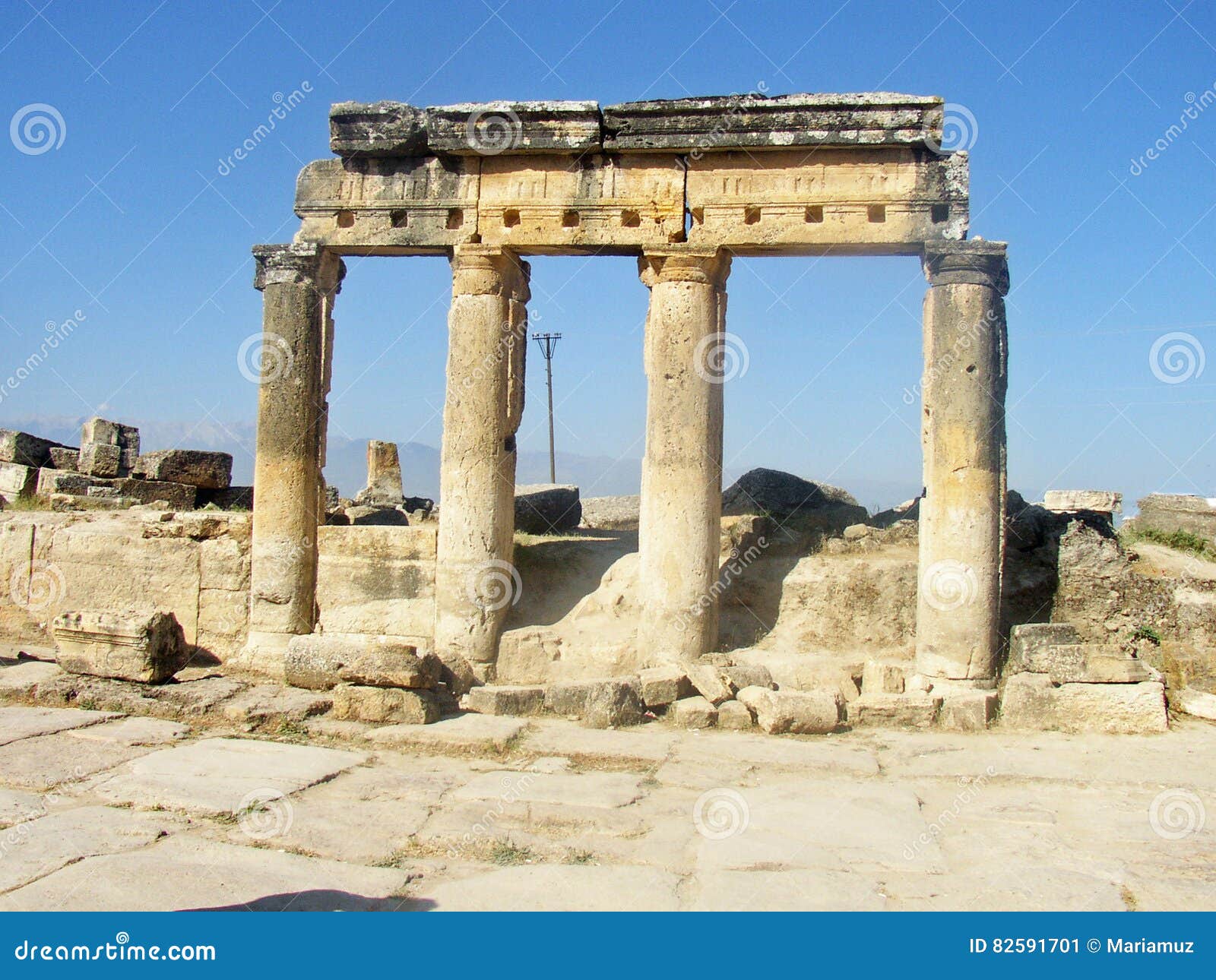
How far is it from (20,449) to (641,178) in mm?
11815

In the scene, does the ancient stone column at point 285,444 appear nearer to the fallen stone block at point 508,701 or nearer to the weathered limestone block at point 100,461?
the fallen stone block at point 508,701

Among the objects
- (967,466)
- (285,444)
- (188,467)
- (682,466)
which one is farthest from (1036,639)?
(188,467)

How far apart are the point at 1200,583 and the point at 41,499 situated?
1493cm

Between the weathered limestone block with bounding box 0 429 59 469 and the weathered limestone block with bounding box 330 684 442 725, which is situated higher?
the weathered limestone block with bounding box 0 429 59 469

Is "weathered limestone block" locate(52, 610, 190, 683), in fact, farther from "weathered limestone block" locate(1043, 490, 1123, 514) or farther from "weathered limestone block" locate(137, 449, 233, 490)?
"weathered limestone block" locate(1043, 490, 1123, 514)

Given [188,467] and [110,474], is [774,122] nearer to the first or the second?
[188,467]

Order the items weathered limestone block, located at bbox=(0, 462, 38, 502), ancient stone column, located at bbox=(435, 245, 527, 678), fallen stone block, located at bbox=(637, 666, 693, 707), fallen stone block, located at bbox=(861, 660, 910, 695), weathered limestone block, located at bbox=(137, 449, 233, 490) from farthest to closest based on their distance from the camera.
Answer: weathered limestone block, located at bbox=(0, 462, 38, 502), weathered limestone block, located at bbox=(137, 449, 233, 490), ancient stone column, located at bbox=(435, 245, 527, 678), fallen stone block, located at bbox=(861, 660, 910, 695), fallen stone block, located at bbox=(637, 666, 693, 707)

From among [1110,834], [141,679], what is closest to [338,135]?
[141,679]

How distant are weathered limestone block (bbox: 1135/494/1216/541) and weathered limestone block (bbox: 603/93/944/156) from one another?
7059mm

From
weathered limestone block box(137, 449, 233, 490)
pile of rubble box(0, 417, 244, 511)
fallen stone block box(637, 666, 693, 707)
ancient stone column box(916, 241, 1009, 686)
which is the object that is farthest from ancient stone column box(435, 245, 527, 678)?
weathered limestone block box(137, 449, 233, 490)

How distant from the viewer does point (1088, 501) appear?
19203mm

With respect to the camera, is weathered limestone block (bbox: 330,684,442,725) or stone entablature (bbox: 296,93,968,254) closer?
weathered limestone block (bbox: 330,684,442,725)

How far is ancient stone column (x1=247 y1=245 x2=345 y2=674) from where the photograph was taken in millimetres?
11016

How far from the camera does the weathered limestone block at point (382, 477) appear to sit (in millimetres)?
17547
